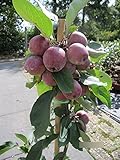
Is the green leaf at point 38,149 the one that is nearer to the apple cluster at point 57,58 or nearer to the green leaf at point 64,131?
the green leaf at point 64,131

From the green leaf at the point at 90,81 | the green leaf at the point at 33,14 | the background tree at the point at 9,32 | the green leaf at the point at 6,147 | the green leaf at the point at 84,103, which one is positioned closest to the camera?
the green leaf at the point at 33,14

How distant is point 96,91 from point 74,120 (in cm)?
14

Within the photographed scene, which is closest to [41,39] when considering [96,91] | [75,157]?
[96,91]

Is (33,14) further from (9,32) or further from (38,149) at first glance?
(9,32)

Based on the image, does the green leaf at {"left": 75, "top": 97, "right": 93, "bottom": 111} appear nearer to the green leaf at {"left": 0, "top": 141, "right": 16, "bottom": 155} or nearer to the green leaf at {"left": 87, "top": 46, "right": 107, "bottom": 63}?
the green leaf at {"left": 87, "top": 46, "right": 107, "bottom": 63}

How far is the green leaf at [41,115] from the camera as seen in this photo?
2.33 feet

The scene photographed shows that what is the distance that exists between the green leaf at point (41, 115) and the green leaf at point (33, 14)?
0.67ft

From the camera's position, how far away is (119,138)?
2760 mm

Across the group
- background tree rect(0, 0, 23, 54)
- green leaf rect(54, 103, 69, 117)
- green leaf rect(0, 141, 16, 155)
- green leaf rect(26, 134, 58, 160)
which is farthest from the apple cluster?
background tree rect(0, 0, 23, 54)

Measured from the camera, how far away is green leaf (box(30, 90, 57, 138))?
28.0 inches

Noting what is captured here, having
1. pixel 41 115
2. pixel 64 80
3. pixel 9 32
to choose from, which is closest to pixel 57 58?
pixel 64 80

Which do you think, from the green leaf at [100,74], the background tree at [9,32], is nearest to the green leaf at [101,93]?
the green leaf at [100,74]

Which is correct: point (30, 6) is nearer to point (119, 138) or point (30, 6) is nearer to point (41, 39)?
point (41, 39)

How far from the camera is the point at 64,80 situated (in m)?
0.69
